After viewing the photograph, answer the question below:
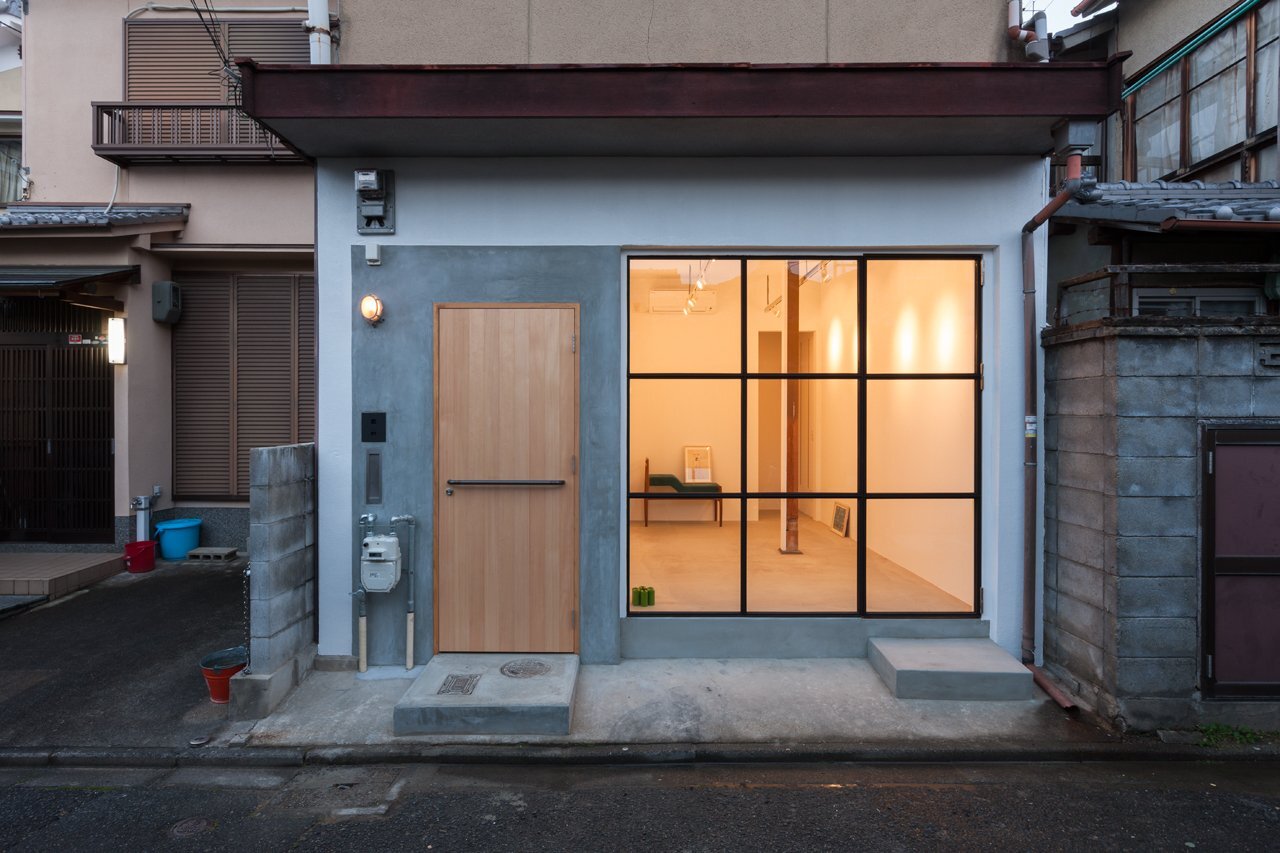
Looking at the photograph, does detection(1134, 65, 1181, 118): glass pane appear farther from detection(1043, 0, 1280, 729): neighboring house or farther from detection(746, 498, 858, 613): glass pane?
detection(746, 498, 858, 613): glass pane

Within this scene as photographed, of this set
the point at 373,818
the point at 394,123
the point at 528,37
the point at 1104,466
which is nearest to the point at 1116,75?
the point at 1104,466

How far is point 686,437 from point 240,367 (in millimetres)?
7267

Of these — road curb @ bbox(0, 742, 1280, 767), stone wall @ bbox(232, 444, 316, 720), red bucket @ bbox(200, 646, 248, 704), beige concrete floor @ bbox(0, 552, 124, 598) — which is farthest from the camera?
beige concrete floor @ bbox(0, 552, 124, 598)

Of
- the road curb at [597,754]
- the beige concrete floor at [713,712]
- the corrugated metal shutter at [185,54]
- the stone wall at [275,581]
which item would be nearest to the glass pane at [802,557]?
the beige concrete floor at [713,712]

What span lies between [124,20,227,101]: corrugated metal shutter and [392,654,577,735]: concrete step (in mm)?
9054

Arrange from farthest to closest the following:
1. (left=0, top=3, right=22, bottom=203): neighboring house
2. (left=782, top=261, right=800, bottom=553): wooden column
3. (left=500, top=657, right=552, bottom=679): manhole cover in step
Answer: (left=0, top=3, right=22, bottom=203): neighboring house → (left=782, top=261, right=800, bottom=553): wooden column → (left=500, top=657, right=552, bottom=679): manhole cover in step

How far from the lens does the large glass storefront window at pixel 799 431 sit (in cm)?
574

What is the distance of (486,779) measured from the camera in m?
4.08

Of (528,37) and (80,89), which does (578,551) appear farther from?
(80,89)

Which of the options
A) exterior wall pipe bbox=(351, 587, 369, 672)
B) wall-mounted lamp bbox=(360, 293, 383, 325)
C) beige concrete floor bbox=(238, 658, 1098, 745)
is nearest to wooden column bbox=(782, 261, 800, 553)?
beige concrete floor bbox=(238, 658, 1098, 745)

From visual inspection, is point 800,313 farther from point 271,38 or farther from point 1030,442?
point 271,38

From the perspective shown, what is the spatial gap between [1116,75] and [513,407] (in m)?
5.12

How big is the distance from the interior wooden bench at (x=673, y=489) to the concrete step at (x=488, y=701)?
1571mm

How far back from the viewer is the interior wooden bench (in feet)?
19.1
